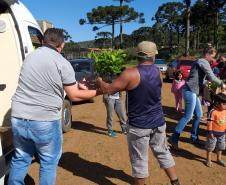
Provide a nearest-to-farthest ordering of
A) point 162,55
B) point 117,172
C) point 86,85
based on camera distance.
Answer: point 86,85 < point 117,172 < point 162,55

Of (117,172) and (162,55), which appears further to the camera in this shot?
(162,55)

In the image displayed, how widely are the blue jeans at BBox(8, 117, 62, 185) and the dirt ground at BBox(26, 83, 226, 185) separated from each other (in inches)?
55.4

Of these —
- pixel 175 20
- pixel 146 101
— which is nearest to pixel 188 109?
pixel 146 101

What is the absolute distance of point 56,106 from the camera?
12.9 feet

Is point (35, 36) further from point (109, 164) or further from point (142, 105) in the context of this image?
point (142, 105)

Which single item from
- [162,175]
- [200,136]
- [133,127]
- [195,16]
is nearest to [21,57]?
[133,127]

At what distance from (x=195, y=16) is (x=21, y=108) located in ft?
166

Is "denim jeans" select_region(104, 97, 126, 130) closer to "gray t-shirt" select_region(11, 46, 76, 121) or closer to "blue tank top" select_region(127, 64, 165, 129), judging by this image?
"blue tank top" select_region(127, 64, 165, 129)

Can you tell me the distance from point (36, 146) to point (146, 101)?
1.28 metres

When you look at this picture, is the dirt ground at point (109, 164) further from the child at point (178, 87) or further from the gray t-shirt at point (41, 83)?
the child at point (178, 87)

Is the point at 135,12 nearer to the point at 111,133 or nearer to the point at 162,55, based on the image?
the point at 162,55

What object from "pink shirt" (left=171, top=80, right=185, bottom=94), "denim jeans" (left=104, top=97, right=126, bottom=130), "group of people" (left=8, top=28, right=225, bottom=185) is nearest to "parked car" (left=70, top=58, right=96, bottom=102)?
"pink shirt" (left=171, top=80, right=185, bottom=94)

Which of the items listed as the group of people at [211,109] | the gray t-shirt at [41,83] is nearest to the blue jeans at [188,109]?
the group of people at [211,109]

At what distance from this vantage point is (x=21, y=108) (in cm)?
385
